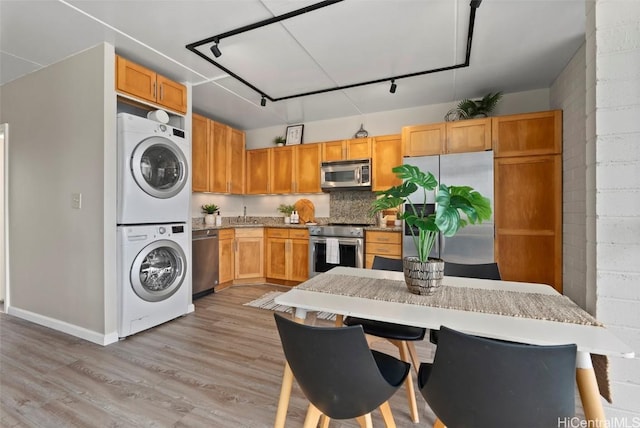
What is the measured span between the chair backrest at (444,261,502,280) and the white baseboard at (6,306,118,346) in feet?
9.12

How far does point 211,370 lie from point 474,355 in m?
1.86

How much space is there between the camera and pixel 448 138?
331 centimetres

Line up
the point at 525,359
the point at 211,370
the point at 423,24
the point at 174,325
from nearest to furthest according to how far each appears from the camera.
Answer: the point at 525,359 < the point at 211,370 < the point at 423,24 < the point at 174,325

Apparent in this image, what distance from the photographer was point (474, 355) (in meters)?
0.78

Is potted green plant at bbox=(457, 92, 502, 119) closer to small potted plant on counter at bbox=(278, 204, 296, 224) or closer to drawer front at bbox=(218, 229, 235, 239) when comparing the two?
small potted plant on counter at bbox=(278, 204, 296, 224)

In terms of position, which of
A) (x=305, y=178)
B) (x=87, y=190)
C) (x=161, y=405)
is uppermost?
(x=305, y=178)

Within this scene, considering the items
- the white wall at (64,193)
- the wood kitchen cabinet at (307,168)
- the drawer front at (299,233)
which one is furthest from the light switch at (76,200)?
the wood kitchen cabinet at (307,168)

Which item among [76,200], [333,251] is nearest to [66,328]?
[76,200]

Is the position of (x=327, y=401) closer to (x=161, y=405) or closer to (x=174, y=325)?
(x=161, y=405)

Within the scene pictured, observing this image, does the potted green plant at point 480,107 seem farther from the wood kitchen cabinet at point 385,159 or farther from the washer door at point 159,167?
the washer door at point 159,167

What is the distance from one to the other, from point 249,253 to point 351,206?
1.76 meters

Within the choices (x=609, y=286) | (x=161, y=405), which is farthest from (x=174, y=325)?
(x=609, y=286)

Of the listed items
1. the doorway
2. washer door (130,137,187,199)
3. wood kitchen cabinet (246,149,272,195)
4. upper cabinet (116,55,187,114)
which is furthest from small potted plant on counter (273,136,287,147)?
the doorway

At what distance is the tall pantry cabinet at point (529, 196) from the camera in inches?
116
